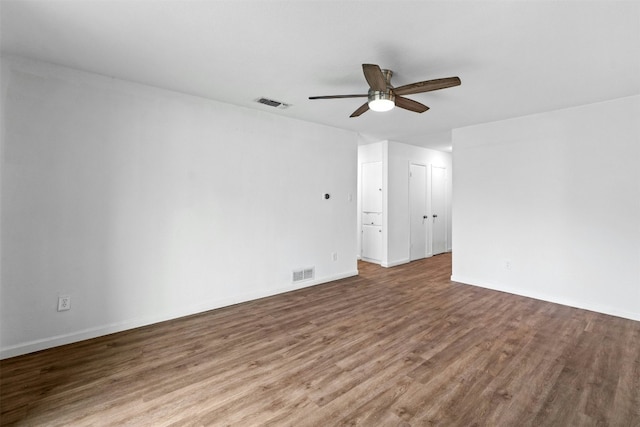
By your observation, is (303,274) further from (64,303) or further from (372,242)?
(64,303)

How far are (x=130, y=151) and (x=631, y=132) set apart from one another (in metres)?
5.55

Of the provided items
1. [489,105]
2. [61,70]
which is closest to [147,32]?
[61,70]

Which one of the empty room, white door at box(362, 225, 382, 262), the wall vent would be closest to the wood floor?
the empty room

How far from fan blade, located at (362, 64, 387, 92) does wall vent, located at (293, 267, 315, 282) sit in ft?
9.45

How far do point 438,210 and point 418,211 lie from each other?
915 mm

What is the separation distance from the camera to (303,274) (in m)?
4.51

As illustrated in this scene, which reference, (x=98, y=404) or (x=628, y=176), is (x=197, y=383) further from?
(x=628, y=176)

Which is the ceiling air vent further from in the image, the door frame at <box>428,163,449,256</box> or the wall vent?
the door frame at <box>428,163,449,256</box>

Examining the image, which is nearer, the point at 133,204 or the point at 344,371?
the point at 344,371

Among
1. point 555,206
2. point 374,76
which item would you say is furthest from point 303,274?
point 555,206

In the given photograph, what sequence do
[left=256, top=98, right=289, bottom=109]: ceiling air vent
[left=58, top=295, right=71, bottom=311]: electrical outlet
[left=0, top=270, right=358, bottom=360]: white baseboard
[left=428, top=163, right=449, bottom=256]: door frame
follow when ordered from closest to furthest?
[left=0, top=270, right=358, bottom=360]: white baseboard < [left=58, top=295, right=71, bottom=311]: electrical outlet < [left=256, top=98, right=289, bottom=109]: ceiling air vent < [left=428, top=163, right=449, bottom=256]: door frame

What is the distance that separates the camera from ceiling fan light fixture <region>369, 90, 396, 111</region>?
255 centimetres

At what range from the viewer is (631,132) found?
3.35m

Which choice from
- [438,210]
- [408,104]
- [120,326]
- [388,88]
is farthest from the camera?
[438,210]
